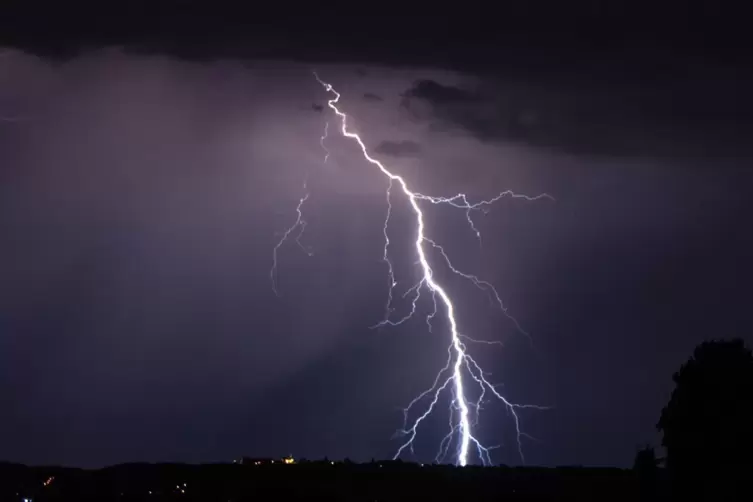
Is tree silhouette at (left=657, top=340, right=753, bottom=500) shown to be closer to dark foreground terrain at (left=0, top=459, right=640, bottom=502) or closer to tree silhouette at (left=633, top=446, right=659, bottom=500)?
tree silhouette at (left=633, top=446, right=659, bottom=500)

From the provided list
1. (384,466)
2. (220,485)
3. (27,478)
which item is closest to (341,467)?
(384,466)

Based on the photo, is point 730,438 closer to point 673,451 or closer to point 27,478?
point 673,451

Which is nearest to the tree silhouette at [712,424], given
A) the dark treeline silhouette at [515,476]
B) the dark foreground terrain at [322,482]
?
the dark treeline silhouette at [515,476]

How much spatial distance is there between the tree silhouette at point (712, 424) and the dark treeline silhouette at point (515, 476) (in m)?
0.03

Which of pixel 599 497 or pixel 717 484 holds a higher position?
pixel 599 497

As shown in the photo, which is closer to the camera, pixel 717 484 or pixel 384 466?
pixel 717 484

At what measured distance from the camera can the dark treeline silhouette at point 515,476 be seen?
113 ft

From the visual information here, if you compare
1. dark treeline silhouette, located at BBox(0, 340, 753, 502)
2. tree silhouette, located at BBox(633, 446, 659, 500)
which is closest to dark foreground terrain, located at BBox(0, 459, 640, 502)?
dark treeline silhouette, located at BBox(0, 340, 753, 502)

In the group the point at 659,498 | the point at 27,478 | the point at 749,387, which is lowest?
the point at 659,498

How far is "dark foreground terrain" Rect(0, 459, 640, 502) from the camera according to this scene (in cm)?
4672

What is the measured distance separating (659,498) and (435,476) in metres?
19.8

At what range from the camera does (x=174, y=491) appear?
4891 centimetres

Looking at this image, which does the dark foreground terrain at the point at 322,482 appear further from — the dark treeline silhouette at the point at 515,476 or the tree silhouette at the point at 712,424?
the tree silhouette at the point at 712,424

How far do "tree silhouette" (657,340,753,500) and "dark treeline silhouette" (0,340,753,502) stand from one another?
25 mm
